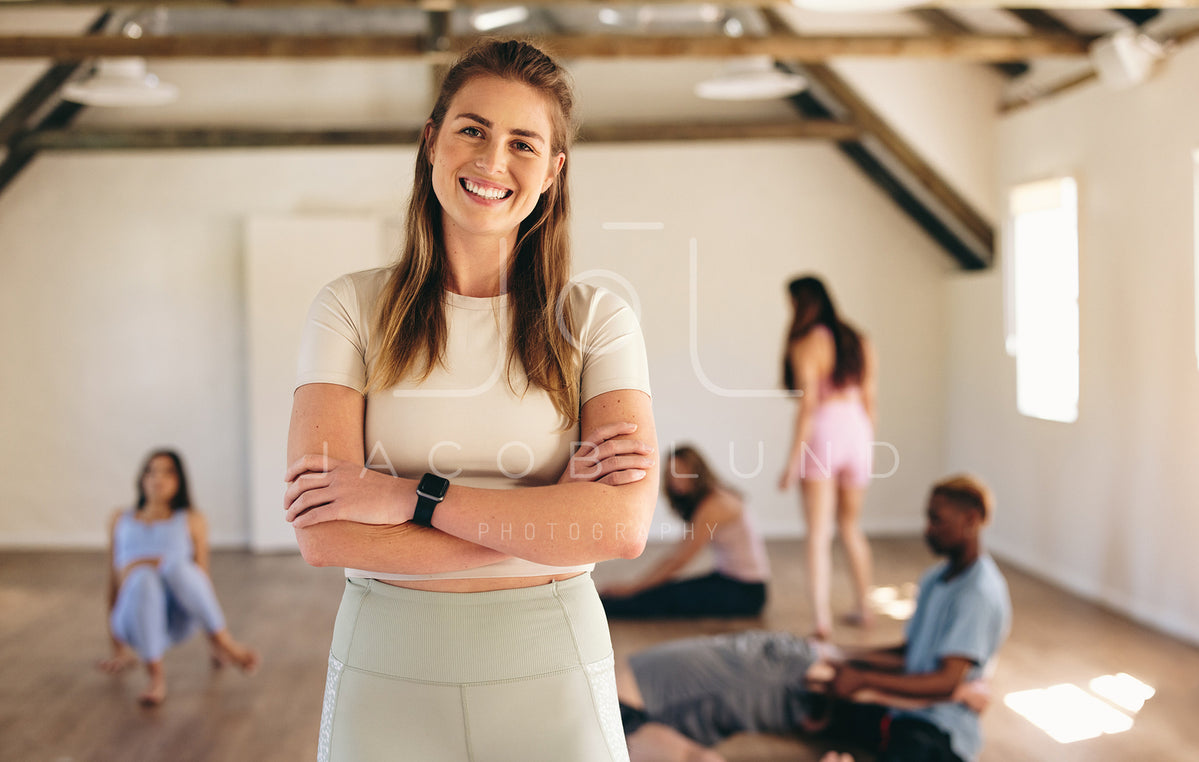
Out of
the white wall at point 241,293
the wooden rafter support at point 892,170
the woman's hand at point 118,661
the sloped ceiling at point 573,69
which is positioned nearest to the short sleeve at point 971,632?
the woman's hand at point 118,661

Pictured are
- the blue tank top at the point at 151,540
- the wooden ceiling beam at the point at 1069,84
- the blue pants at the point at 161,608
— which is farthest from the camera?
the wooden ceiling beam at the point at 1069,84

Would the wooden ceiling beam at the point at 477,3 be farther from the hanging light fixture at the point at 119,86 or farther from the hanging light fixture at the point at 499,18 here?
the hanging light fixture at the point at 499,18

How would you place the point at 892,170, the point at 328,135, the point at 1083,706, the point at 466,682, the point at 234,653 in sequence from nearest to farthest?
the point at 466,682
the point at 1083,706
the point at 234,653
the point at 328,135
the point at 892,170

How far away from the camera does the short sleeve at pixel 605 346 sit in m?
1.26

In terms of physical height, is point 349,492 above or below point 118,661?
above

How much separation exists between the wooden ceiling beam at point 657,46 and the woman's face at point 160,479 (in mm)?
1923

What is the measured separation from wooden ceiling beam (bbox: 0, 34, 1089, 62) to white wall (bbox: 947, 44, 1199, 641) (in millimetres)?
582

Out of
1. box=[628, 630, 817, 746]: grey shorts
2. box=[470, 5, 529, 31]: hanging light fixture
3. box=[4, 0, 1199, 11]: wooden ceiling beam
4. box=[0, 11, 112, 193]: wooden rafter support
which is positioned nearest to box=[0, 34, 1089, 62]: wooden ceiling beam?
box=[4, 0, 1199, 11]: wooden ceiling beam

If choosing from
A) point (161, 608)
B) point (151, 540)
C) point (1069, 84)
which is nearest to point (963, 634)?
point (161, 608)

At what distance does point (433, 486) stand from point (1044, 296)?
5.21m

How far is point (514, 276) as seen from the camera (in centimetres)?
131

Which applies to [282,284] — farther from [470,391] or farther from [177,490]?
[470,391]

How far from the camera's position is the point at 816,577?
452 centimetres

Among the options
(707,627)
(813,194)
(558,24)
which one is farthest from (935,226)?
(707,627)
